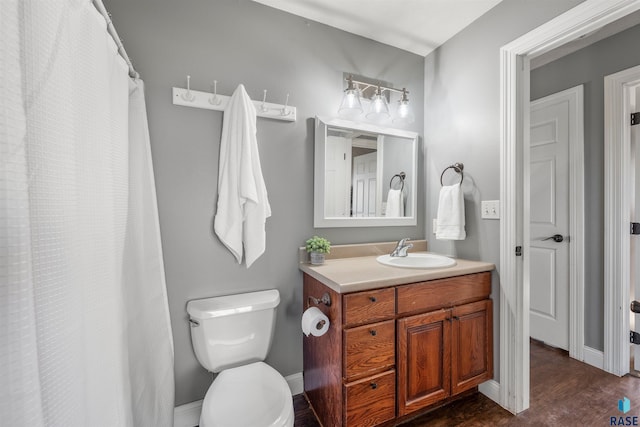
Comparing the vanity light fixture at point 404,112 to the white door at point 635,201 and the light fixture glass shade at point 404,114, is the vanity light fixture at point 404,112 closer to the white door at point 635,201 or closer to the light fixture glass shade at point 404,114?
the light fixture glass shade at point 404,114

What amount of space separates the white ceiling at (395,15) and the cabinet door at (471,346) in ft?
5.98

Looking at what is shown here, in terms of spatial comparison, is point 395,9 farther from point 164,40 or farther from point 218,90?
point 164,40

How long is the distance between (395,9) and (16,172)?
2.00 metres

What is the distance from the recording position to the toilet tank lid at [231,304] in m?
1.32

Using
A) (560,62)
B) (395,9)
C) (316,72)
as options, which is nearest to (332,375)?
(316,72)

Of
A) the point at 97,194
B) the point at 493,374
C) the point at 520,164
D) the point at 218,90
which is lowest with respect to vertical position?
the point at 493,374

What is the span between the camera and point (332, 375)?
1298mm

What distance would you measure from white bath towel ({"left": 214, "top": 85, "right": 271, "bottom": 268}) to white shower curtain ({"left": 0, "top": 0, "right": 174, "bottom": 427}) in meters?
0.49

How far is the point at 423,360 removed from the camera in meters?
1.40

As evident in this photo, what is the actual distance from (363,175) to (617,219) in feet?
5.89

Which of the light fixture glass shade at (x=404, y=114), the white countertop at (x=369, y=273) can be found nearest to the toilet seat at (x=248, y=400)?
the white countertop at (x=369, y=273)

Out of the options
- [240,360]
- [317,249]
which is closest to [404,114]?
[317,249]

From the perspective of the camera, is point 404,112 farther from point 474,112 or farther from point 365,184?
point 365,184

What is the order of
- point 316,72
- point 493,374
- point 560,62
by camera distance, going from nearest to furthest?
1. point 493,374
2. point 316,72
3. point 560,62
